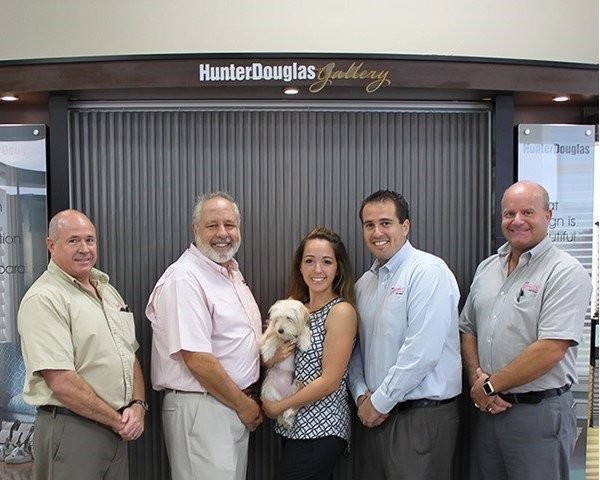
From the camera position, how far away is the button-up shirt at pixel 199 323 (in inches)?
109

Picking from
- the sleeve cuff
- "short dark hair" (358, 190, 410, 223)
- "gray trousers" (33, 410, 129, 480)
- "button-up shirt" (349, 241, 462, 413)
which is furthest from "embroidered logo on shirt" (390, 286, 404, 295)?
"gray trousers" (33, 410, 129, 480)

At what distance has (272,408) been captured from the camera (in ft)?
9.37

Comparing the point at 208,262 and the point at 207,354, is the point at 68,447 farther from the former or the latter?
the point at 208,262

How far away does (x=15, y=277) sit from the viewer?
3203 mm

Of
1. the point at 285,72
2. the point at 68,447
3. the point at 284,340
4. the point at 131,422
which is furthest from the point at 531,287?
the point at 68,447

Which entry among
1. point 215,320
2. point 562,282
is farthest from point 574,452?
point 215,320

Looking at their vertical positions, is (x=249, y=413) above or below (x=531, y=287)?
below

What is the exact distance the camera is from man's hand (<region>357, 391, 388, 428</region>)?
2842 millimetres

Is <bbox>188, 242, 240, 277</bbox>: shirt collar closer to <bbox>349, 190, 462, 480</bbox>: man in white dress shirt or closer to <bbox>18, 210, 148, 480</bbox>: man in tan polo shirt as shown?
<bbox>18, 210, 148, 480</bbox>: man in tan polo shirt

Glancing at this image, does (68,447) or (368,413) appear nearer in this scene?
(68,447)

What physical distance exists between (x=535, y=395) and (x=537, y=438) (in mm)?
173

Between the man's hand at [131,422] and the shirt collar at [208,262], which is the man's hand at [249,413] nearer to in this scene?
the man's hand at [131,422]

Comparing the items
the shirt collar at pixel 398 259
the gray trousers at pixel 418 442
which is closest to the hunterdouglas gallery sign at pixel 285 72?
the shirt collar at pixel 398 259

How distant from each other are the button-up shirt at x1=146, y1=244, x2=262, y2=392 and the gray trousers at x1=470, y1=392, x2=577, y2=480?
43.5 inches
